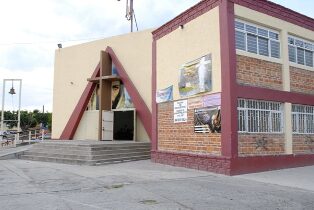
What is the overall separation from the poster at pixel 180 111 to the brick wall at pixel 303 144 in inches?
193

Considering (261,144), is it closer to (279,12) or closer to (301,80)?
Result: (301,80)

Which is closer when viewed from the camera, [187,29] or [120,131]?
[187,29]

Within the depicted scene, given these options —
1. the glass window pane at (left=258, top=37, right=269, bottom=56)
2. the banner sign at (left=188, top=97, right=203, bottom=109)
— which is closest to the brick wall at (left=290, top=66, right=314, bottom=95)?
the glass window pane at (left=258, top=37, right=269, bottom=56)

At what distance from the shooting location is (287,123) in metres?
15.0

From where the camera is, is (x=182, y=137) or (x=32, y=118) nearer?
(x=182, y=137)

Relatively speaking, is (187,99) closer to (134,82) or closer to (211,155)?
(211,155)

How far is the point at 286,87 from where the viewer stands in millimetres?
15188

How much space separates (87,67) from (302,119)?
14.7m

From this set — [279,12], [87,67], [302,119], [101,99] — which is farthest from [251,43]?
[87,67]

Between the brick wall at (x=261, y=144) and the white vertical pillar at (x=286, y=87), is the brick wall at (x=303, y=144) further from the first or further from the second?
the brick wall at (x=261, y=144)

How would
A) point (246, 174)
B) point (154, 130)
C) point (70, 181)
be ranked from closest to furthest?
point (70, 181) → point (246, 174) → point (154, 130)

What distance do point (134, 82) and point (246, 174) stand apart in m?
11.0

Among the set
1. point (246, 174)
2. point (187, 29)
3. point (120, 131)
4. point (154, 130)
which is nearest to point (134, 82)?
point (120, 131)

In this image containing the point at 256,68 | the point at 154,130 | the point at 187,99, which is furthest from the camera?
the point at 154,130
